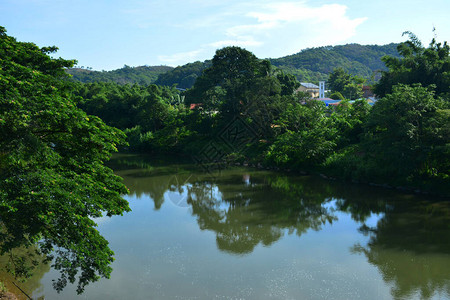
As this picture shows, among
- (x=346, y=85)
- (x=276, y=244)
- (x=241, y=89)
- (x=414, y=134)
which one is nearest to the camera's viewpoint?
(x=276, y=244)

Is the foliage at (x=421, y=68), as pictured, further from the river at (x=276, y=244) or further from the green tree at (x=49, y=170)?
the green tree at (x=49, y=170)

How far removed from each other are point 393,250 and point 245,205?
296 inches

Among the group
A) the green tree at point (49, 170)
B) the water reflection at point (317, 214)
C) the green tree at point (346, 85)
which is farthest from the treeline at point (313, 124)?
the green tree at point (346, 85)

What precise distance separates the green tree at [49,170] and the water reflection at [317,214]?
6451mm

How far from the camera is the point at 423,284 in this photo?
10.7 m

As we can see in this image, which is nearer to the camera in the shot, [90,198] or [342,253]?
[90,198]

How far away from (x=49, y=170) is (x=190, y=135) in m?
27.3

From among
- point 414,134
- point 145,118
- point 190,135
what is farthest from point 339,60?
point 414,134

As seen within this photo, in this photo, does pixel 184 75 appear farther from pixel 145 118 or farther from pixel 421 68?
pixel 421 68

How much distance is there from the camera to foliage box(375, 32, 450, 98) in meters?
24.1

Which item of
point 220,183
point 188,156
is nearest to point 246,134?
point 188,156

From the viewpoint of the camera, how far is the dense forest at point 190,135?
24.3ft

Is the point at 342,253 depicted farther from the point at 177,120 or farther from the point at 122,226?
the point at 177,120

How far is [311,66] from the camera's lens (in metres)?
142
